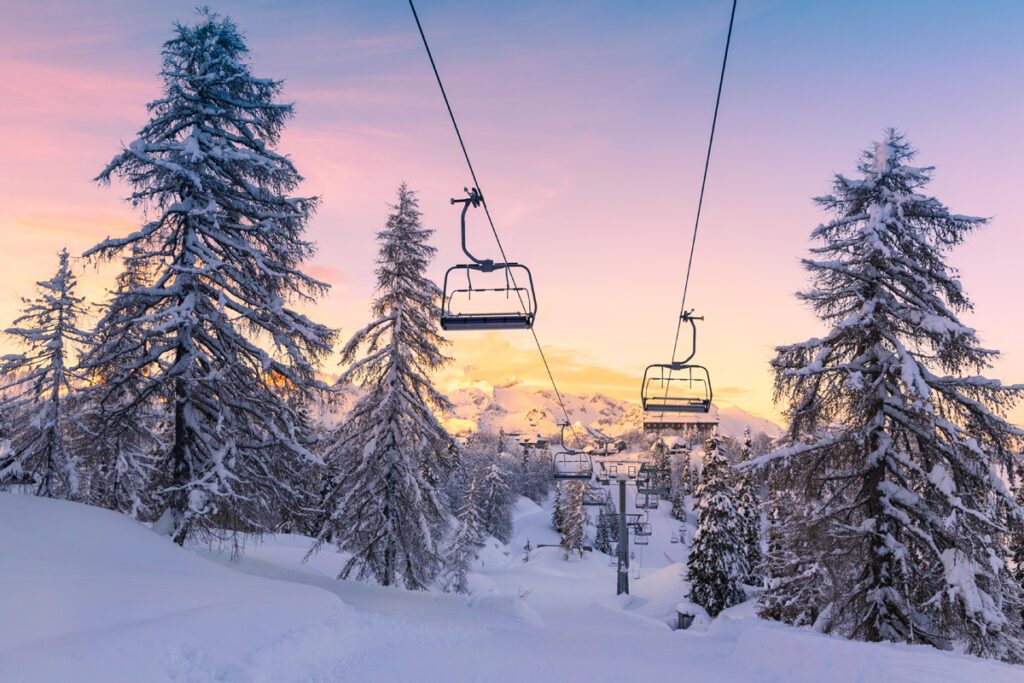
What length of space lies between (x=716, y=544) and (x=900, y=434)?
84.6 ft

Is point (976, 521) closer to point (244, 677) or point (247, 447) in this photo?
point (244, 677)

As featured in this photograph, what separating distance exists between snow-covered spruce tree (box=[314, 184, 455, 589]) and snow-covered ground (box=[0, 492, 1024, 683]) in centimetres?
295

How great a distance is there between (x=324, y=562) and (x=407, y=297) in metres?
12.6

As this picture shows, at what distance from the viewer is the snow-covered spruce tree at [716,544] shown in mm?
38031

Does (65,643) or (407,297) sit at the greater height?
(407,297)

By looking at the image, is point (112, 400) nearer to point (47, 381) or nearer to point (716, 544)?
point (47, 381)

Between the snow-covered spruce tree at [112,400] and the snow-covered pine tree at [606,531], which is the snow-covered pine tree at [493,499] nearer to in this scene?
the snow-covered pine tree at [606,531]

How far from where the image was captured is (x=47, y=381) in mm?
25641

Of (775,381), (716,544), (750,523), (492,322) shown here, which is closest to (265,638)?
(492,322)

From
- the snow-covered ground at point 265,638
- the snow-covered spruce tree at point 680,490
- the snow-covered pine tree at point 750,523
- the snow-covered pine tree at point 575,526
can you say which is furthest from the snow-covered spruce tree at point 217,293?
the snow-covered spruce tree at point 680,490

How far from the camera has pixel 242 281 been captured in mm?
15133

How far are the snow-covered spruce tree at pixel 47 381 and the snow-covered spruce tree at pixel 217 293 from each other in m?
10.7

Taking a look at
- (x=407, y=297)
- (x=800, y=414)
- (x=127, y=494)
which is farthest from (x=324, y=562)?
(x=800, y=414)

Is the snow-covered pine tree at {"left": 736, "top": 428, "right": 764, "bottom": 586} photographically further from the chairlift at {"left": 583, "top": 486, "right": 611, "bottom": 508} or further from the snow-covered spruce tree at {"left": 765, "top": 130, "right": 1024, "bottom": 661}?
the snow-covered spruce tree at {"left": 765, "top": 130, "right": 1024, "bottom": 661}
